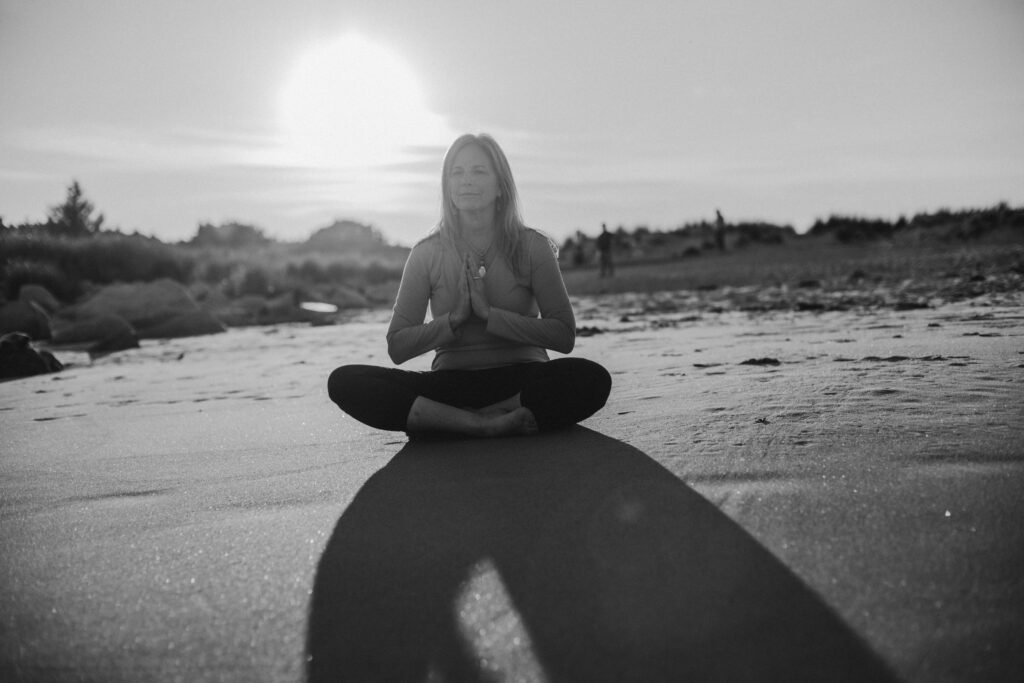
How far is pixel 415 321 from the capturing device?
9.82 ft

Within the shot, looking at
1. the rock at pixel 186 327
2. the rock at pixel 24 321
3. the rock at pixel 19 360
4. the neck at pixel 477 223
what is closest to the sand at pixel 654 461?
the neck at pixel 477 223

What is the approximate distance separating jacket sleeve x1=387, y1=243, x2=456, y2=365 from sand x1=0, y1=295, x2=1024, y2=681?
1.16ft

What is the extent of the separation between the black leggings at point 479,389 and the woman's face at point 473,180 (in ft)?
2.09

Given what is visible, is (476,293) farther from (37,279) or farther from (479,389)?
(37,279)

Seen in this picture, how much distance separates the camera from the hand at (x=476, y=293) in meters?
2.75

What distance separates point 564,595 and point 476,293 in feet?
5.25

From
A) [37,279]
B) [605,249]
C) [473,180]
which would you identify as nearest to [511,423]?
[473,180]

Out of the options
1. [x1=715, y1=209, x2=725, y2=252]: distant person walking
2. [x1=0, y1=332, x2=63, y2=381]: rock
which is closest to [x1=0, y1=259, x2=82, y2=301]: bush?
[x1=0, y1=332, x2=63, y2=381]: rock

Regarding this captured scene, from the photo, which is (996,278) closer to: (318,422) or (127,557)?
(318,422)

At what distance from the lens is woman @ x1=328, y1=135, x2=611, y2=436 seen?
270 centimetres

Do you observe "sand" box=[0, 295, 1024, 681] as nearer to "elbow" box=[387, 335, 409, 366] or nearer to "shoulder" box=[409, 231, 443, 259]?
"elbow" box=[387, 335, 409, 366]

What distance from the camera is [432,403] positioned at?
8.82ft

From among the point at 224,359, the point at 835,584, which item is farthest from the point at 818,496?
the point at 224,359

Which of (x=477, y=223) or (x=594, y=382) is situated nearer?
(x=594, y=382)
